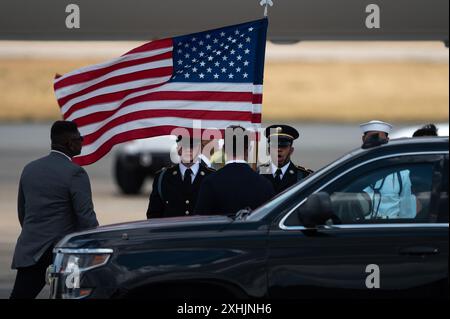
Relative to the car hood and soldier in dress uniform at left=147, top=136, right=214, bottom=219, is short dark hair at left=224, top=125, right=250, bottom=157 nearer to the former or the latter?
the car hood

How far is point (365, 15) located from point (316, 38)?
953 millimetres

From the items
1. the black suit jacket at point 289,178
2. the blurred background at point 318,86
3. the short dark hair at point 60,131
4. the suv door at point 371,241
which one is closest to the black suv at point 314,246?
the suv door at point 371,241

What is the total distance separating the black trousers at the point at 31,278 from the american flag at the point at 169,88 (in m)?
1.30

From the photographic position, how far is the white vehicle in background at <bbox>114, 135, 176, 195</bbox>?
2144cm

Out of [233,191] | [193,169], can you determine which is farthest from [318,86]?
[233,191]

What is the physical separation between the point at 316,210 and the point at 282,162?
3.01 metres

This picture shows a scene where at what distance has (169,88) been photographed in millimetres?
8945

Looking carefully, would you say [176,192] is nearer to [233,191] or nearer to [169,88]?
[169,88]

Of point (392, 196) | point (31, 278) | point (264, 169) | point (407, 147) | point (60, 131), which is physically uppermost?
point (60, 131)

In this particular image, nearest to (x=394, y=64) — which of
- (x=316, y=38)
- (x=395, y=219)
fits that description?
(x=316, y=38)

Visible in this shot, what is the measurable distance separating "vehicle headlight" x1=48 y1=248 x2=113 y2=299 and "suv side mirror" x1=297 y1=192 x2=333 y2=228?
3.82 ft

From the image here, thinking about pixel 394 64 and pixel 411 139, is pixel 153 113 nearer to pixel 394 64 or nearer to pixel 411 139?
pixel 411 139

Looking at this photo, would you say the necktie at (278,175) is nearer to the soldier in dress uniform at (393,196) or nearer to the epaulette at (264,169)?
the epaulette at (264,169)

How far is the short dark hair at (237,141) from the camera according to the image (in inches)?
298
